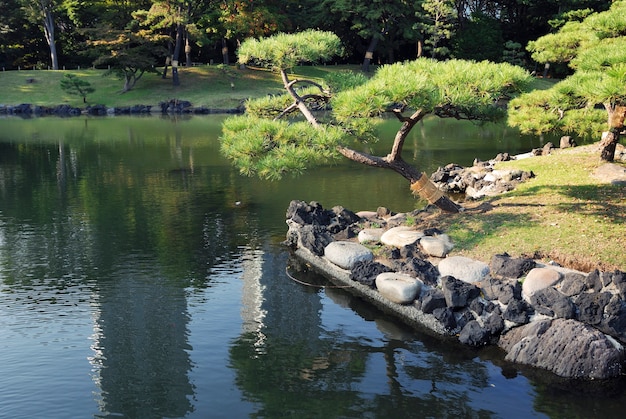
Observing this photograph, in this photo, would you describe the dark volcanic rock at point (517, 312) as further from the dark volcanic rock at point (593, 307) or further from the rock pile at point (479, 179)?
the rock pile at point (479, 179)

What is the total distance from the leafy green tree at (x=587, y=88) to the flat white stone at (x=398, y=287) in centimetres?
Result: 443

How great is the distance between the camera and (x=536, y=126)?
16.4m

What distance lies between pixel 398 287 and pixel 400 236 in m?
2.27

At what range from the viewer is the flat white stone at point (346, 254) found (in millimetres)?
12898

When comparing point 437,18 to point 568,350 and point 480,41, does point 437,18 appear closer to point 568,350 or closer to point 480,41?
point 480,41

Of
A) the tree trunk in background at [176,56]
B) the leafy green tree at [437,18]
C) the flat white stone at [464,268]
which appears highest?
the leafy green tree at [437,18]

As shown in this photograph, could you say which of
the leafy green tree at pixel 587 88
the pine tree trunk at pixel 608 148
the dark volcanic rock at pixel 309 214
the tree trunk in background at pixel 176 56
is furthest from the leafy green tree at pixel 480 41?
the dark volcanic rock at pixel 309 214

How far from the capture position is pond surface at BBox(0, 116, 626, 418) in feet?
28.4

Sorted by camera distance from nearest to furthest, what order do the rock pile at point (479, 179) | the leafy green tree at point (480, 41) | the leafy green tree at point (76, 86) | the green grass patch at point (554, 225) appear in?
the green grass patch at point (554, 225) → the rock pile at point (479, 179) → the leafy green tree at point (76, 86) → the leafy green tree at point (480, 41)

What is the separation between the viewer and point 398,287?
11336 millimetres

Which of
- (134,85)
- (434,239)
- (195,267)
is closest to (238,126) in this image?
(195,267)

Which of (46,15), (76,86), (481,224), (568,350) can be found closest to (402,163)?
(481,224)

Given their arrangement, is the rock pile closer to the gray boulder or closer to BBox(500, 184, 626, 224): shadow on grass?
BBox(500, 184, 626, 224): shadow on grass

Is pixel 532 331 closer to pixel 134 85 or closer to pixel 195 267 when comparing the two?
pixel 195 267
